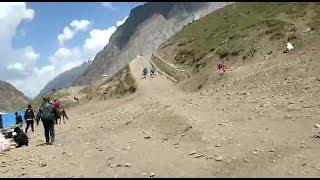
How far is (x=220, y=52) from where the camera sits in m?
52.8

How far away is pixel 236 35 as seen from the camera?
192 ft

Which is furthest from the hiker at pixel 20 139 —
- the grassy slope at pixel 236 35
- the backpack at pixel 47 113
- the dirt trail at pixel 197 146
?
the grassy slope at pixel 236 35

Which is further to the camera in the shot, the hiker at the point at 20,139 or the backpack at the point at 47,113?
the hiker at the point at 20,139

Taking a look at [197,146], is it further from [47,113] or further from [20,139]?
[20,139]

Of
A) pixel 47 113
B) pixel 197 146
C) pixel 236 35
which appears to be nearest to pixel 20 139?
pixel 47 113

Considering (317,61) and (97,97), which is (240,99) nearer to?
(317,61)

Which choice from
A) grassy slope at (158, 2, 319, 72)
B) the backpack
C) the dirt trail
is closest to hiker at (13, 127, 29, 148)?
the dirt trail

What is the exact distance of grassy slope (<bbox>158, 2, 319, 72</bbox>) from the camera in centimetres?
4903

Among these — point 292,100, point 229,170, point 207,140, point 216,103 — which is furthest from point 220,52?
point 229,170

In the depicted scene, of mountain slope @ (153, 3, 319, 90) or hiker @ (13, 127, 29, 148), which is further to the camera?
mountain slope @ (153, 3, 319, 90)

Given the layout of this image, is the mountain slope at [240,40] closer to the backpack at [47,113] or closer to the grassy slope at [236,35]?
the grassy slope at [236,35]

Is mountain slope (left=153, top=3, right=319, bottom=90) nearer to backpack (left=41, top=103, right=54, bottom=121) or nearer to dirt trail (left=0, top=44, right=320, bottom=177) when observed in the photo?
dirt trail (left=0, top=44, right=320, bottom=177)

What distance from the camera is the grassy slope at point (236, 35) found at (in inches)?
1930

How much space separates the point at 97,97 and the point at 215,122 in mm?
41825
